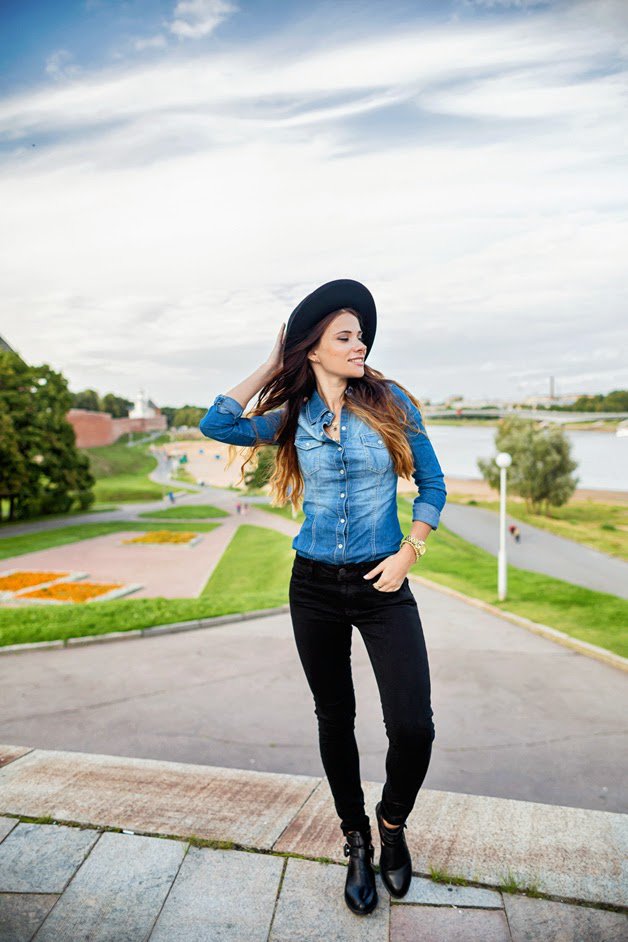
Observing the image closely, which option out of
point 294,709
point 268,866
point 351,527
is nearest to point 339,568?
point 351,527

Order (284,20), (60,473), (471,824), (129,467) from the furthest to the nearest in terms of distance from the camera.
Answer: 1. (129,467)
2. (60,473)
3. (284,20)
4. (471,824)

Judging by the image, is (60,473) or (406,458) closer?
(406,458)

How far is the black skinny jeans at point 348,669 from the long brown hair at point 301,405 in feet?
1.14

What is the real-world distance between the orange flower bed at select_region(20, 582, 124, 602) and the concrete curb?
24.6 ft

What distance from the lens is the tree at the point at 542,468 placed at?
164 feet

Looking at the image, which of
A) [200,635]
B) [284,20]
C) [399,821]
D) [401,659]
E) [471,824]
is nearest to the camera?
[401,659]

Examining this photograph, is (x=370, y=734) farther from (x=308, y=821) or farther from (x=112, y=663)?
(x=112, y=663)

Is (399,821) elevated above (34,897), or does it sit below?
above

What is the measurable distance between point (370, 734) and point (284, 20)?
5859 millimetres

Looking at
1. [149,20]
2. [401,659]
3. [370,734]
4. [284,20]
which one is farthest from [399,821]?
[149,20]

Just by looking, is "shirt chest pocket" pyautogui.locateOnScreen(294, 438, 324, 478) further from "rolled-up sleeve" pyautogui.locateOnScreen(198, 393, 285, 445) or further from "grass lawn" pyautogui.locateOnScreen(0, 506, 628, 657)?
"grass lawn" pyautogui.locateOnScreen(0, 506, 628, 657)

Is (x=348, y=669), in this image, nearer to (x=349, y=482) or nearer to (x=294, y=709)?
(x=349, y=482)

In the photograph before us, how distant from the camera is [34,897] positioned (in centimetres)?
255

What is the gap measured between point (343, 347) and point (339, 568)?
79 cm
